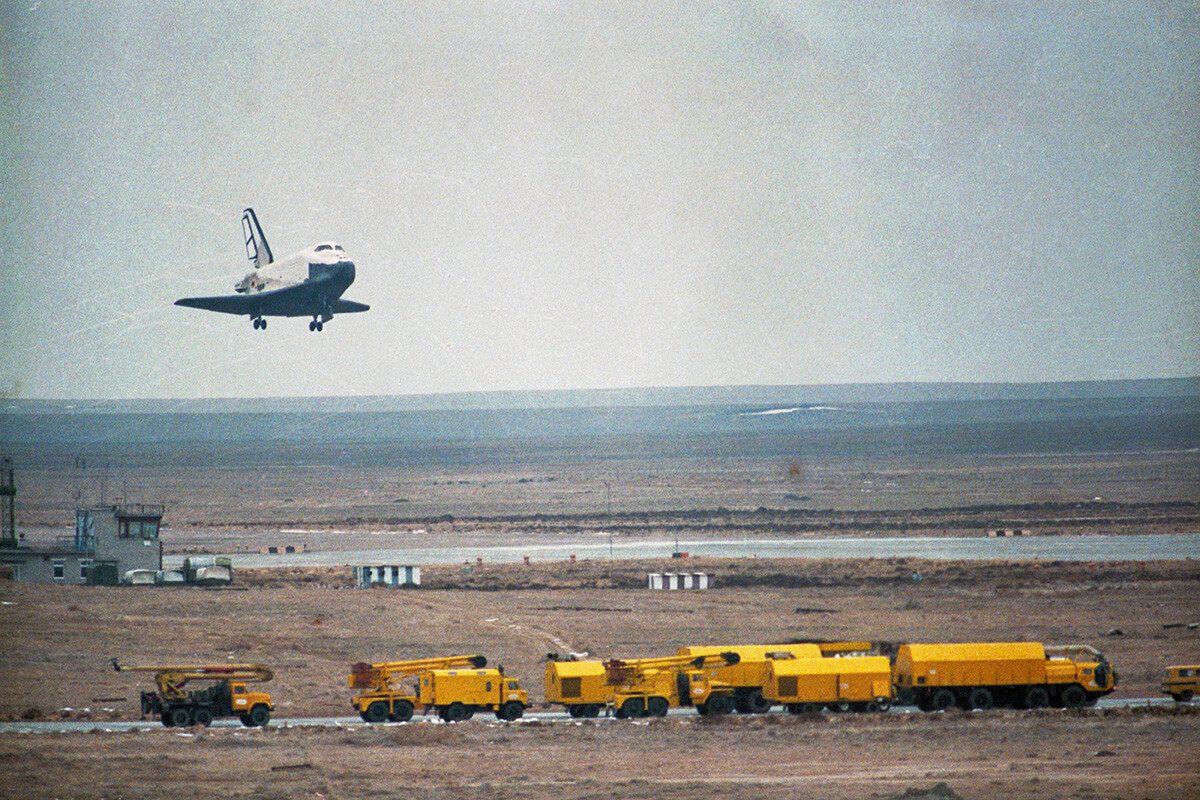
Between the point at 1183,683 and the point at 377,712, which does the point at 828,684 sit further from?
the point at 377,712

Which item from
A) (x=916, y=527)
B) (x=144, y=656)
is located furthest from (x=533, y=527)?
(x=144, y=656)

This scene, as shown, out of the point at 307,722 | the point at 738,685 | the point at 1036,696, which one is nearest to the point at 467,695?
the point at 307,722

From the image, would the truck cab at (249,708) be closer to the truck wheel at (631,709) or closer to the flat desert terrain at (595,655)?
the flat desert terrain at (595,655)

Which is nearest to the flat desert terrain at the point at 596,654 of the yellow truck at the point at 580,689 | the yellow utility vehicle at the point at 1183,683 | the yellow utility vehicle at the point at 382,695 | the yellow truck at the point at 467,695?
the yellow truck at the point at 467,695

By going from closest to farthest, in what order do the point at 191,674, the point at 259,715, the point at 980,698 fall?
the point at 191,674 → the point at 259,715 → the point at 980,698

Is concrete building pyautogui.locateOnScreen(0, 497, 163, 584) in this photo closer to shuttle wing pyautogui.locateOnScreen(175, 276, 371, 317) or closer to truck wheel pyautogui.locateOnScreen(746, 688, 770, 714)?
shuttle wing pyautogui.locateOnScreen(175, 276, 371, 317)

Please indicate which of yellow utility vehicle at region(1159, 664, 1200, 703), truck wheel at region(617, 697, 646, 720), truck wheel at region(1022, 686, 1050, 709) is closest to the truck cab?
truck wheel at region(617, 697, 646, 720)
